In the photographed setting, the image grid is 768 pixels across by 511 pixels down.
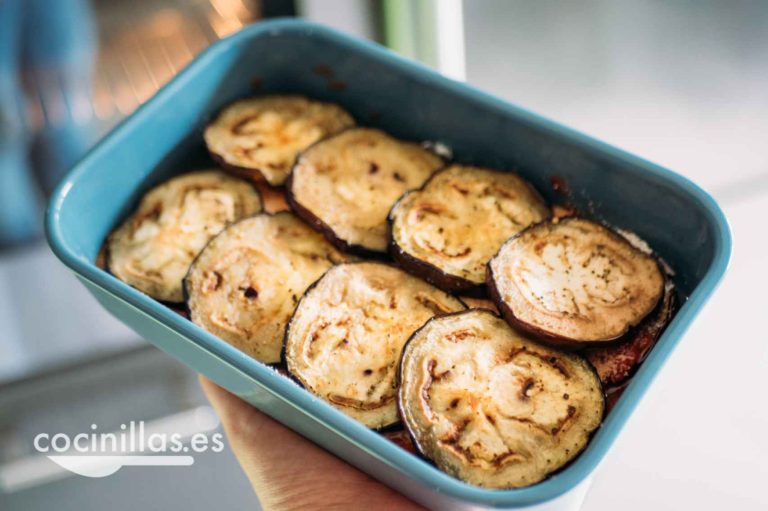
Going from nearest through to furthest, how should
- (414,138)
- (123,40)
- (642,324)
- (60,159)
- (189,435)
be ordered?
(642,324), (414,138), (189,435), (60,159), (123,40)

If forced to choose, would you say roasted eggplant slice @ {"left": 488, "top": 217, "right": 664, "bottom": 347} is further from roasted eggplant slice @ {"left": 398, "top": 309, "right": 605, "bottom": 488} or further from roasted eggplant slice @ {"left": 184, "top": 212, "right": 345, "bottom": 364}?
roasted eggplant slice @ {"left": 184, "top": 212, "right": 345, "bottom": 364}

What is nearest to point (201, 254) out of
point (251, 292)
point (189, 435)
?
point (251, 292)

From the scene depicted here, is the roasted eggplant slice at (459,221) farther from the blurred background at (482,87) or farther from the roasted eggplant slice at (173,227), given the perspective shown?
the blurred background at (482,87)

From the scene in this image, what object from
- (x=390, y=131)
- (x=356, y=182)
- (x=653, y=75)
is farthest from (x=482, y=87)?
(x=356, y=182)

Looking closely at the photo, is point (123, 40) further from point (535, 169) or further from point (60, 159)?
point (535, 169)

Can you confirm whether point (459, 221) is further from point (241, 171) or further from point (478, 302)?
point (241, 171)
